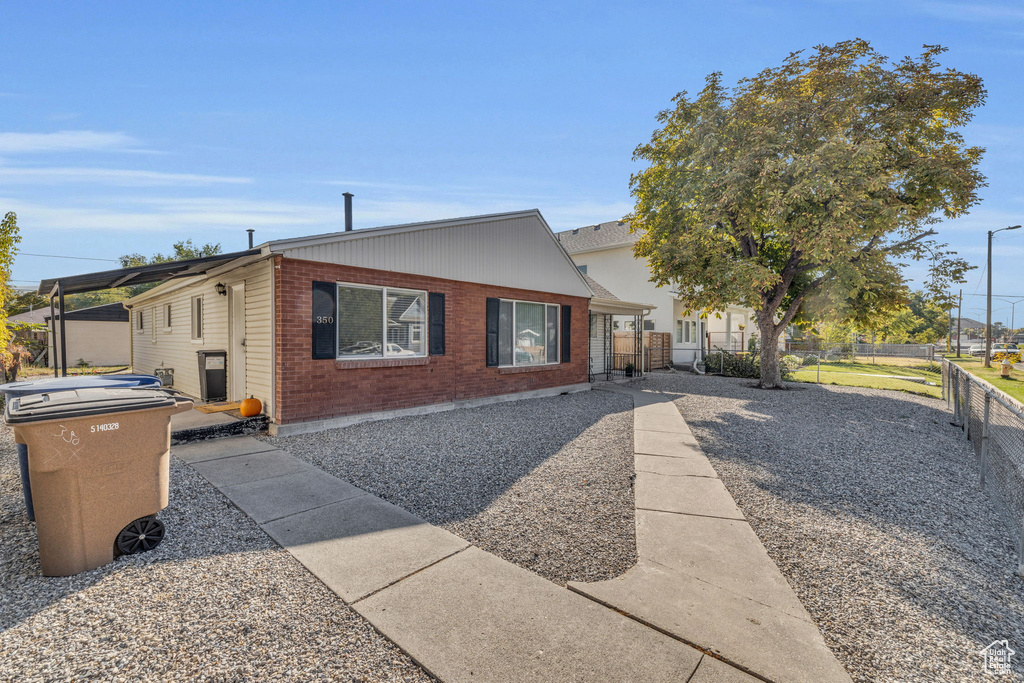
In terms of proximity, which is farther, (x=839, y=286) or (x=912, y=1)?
(x=839, y=286)

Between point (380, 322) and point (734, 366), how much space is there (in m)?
15.9

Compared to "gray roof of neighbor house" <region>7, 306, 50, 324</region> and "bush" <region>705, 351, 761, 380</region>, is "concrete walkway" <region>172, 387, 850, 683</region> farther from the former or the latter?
"gray roof of neighbor house" <region>7, 306, 50, 324</region>

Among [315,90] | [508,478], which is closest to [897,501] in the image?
[508,478]

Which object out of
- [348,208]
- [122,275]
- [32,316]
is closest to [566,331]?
[348,208]

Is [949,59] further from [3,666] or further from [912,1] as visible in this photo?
[3,666]

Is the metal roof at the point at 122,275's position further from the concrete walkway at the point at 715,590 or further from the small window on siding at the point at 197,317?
the concrete walkway at the point at 715,590

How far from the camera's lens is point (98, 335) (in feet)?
74.2

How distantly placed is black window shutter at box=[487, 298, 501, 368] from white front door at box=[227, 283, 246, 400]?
192 inches

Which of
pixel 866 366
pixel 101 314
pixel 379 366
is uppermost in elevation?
pixel 101 314

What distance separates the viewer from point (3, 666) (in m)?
2.12

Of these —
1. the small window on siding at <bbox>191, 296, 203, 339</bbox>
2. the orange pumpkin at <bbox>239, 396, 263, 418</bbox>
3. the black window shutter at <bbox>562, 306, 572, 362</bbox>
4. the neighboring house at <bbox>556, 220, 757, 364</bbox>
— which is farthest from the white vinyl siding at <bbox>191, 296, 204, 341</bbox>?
the neighboring house at <bbox>556, 220, 757, 364</bbox>

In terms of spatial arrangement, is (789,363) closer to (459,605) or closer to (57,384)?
(459,605)

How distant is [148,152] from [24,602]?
1810cm

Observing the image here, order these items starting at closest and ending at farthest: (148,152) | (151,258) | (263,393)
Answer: (263,393), (148,152), (151,258)
